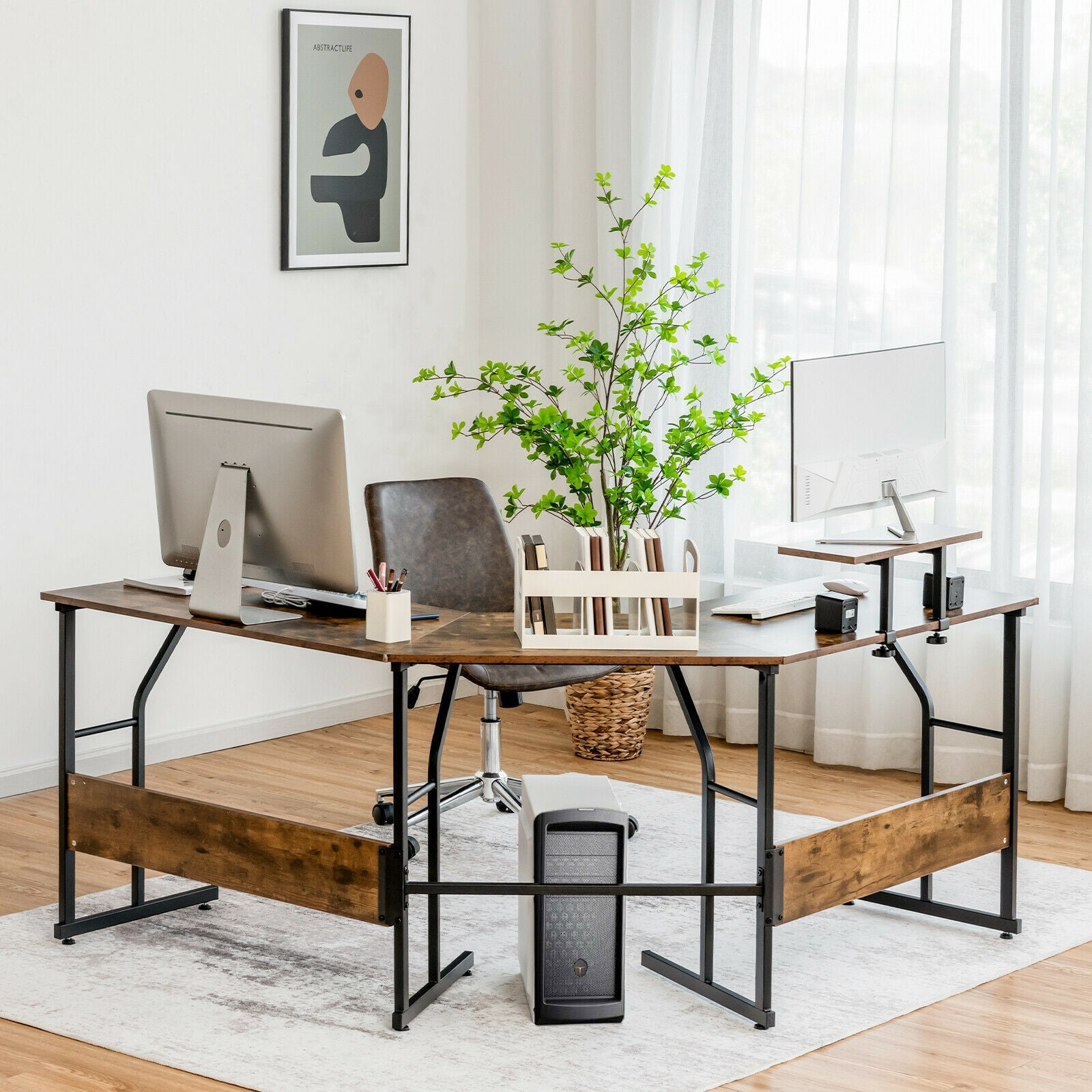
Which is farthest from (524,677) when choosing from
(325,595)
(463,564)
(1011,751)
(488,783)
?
(1011,751)

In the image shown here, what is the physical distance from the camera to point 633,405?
4.80 m

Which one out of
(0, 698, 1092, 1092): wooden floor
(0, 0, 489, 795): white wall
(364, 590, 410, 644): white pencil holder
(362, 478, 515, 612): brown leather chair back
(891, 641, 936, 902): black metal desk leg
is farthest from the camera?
(0, 0, 489, 795): white wall

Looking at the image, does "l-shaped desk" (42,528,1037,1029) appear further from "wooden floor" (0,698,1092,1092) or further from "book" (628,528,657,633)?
"wooden floor" (0,698,1092,1092)

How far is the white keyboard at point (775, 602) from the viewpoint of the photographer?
11.2 feet

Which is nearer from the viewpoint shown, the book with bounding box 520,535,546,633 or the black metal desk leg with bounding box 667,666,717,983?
the book with bounding box 520,535,546,633

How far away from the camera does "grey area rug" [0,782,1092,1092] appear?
9.77 feet

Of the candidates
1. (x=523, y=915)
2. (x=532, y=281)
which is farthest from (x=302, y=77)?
(x=523, y=915)

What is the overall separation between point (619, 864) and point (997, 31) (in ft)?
9.06

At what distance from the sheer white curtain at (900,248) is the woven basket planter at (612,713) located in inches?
11.9

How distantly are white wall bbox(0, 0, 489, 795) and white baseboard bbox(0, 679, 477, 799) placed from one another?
0.04 ft

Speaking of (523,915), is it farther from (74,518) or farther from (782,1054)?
(74,518)

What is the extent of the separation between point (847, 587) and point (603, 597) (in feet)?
2.09

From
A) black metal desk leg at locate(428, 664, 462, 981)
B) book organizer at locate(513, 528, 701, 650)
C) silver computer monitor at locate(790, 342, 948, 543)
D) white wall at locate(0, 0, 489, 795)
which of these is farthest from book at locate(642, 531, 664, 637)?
white wall at locate(0, 0, 489, 795)

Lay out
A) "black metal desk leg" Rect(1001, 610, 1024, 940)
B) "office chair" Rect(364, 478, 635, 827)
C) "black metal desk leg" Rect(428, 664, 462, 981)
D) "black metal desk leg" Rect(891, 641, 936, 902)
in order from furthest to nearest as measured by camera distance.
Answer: "office chair" Rect(364, 478, 635, 827) → "black metal desk leg" Rect(891, 641, 936, 902) → "black metal desk leg" Rect(1001, 610, 1024, 940) → "black metal desk leg" Rect(428, 664, 462, 981)
